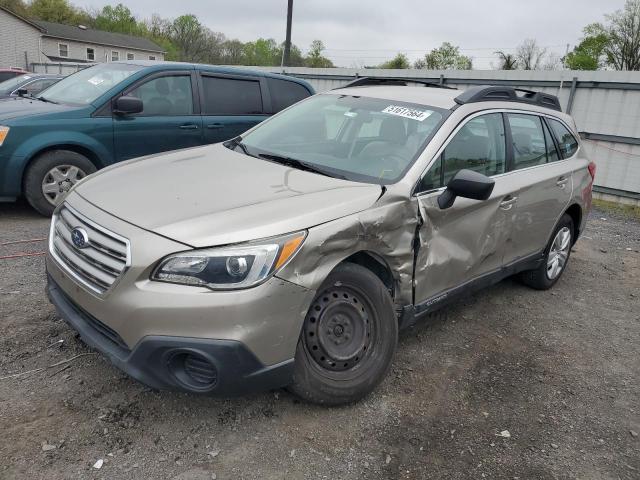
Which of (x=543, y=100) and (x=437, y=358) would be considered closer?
(x=437, y=358)

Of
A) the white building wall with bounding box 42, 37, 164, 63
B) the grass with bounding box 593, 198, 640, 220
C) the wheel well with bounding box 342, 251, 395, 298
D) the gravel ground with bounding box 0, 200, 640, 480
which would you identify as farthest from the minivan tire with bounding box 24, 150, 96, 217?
the white building wall with bounding box 42, 37, 164, 63

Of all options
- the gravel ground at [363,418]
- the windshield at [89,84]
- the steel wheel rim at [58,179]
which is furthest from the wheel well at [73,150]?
the gravel ground at [363,418]

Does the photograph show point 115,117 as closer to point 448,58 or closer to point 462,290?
point 462,290

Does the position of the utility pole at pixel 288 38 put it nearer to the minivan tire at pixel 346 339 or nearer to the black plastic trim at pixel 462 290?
the black plastic trim at pixel 462 290

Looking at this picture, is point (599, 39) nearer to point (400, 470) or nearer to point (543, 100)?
point (543, 100)

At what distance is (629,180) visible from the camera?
9773 millimetres

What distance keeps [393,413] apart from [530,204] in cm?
213

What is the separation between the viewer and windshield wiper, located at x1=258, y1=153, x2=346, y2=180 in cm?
319

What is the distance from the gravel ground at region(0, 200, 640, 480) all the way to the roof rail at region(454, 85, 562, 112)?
169 cm

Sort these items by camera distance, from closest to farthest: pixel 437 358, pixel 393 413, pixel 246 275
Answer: pixel 246 275 < pixel 393 413 < pixel 437 358

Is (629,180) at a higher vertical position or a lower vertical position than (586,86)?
lower

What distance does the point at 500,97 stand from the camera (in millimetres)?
4023

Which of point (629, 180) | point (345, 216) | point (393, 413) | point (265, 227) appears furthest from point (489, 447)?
point (629, 180)

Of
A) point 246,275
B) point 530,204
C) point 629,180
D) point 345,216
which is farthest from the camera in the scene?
point 629,180
